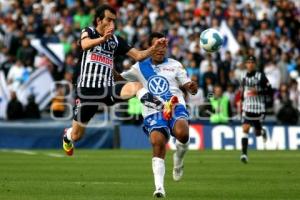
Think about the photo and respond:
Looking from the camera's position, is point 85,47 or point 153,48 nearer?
point 153,48

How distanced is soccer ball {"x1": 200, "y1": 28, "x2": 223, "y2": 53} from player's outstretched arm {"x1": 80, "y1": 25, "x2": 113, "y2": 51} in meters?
1.90

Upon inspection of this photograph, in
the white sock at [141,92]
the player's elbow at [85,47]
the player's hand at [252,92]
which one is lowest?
the white sock at [141,92]

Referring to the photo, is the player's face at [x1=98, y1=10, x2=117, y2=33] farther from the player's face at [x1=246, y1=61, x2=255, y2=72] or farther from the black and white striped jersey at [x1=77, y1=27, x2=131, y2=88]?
the player's face at [x1=246, y1=61, x2=255, y2=72]

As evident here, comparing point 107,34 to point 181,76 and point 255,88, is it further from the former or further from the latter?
point 255,88

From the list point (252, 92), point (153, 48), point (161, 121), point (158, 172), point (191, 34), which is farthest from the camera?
point (191, 34)

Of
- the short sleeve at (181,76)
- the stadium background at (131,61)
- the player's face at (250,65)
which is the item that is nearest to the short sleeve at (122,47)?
the short sleeve at (181,76)

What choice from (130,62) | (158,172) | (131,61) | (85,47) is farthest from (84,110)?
(131,61)

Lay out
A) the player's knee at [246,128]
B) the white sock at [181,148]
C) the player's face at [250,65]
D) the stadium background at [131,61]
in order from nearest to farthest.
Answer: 1. the white sock at [181,148]
2. the player's knee at [246,128]
3. the player's face at [250,65]
4. the stadium background at [131,61]

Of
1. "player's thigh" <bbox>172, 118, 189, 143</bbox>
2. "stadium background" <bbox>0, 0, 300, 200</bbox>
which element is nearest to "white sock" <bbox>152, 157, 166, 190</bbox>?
"player's thigh" <bbox>172, 118, 189, 143</bbox>

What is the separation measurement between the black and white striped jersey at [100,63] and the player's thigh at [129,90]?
931 mm

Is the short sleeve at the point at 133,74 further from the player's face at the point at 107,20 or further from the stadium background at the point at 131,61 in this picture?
the stadium background at the point at 131,61

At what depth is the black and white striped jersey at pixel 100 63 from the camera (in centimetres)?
1490

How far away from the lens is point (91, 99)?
49.3 feet

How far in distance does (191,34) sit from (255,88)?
7493 mm
